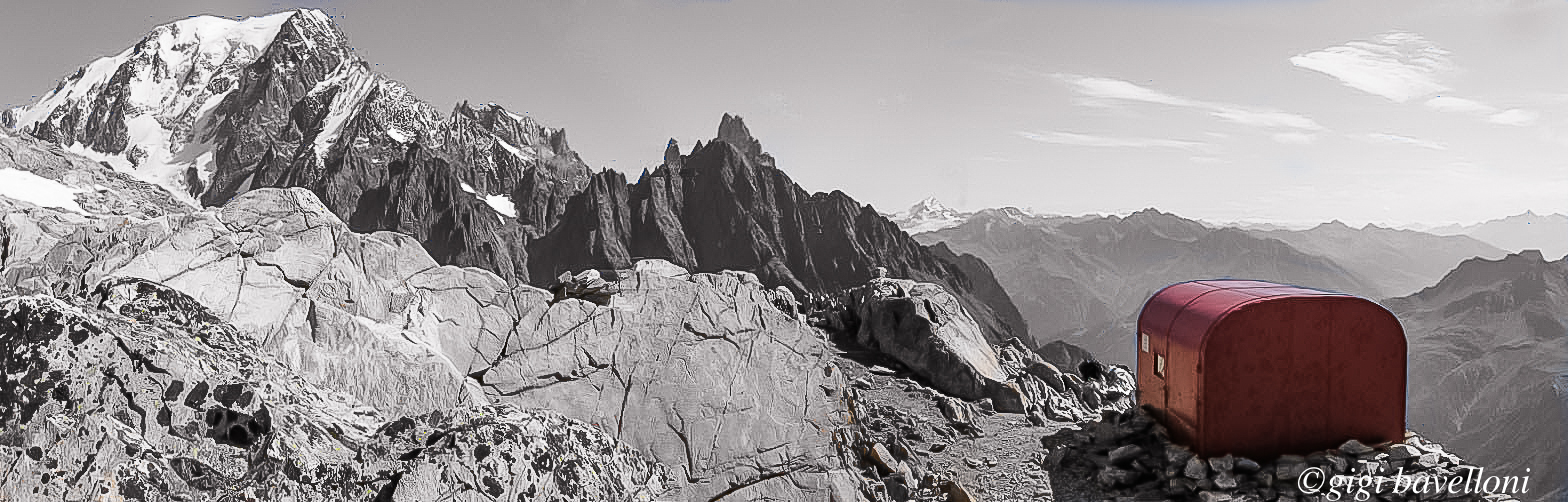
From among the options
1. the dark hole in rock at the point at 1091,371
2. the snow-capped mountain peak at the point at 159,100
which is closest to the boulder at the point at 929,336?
the dark hole in rock at the point at 1091,371

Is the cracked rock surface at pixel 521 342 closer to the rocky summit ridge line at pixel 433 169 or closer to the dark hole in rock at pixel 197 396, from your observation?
the dark hole in rock at pixel 197 396

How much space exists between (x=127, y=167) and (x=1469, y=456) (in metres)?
206

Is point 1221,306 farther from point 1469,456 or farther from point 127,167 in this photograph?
point 127,167

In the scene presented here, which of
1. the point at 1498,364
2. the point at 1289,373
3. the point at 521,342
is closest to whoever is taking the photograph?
the point at 521,342

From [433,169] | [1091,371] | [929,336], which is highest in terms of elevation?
[433,169]

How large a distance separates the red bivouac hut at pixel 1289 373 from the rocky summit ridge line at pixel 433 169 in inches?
2747

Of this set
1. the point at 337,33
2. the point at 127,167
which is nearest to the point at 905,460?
the point at 127,167

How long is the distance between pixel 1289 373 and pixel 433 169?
13173 centimetres

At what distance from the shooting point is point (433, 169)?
4948 inches

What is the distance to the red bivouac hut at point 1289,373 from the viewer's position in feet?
40.5

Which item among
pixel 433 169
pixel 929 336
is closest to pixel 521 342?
pixel 929 336

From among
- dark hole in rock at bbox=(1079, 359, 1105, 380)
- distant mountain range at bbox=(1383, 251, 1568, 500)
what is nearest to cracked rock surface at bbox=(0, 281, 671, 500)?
dark hole in rock at bbox=(1079, 359, 1105, 380)

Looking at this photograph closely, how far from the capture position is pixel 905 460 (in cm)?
1312

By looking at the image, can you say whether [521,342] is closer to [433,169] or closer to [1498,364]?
[1498,364]
